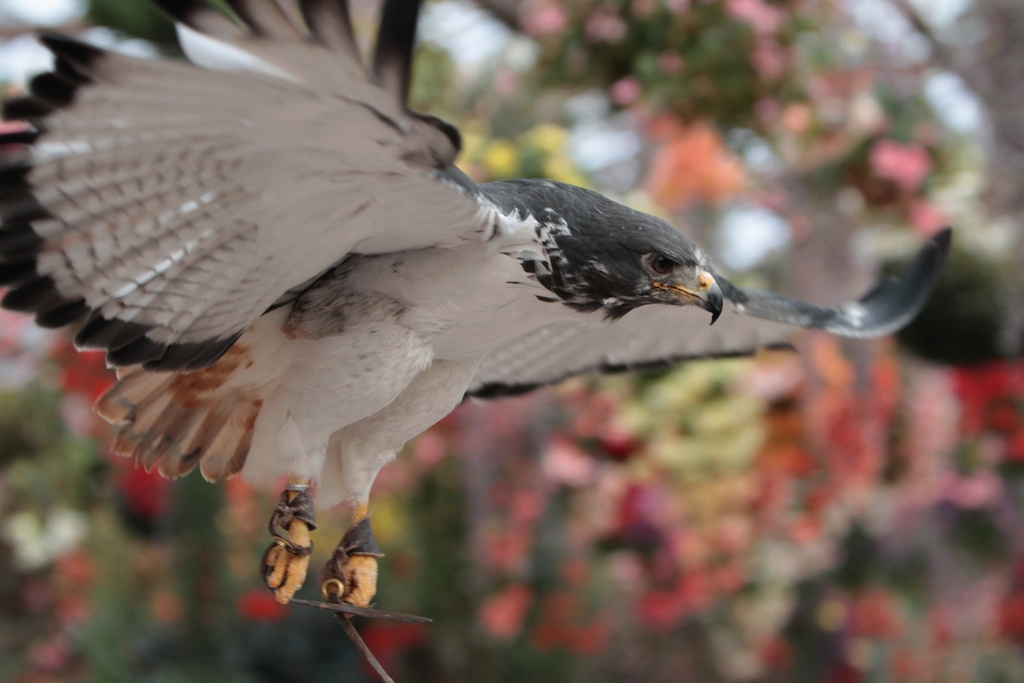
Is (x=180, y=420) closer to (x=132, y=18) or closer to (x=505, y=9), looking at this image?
(x=132, y=18)

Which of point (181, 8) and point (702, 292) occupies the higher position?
point (181, 8)

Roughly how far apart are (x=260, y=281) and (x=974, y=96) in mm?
1565

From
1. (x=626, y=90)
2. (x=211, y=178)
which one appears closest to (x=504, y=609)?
(x=626, y=90)

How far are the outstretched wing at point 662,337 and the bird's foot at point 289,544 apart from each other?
0.35 metres

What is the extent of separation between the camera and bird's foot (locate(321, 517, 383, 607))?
0.97 metres

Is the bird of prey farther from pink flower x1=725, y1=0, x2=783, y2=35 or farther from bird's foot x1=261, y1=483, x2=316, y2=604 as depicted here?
pink flower x1=725, y1=0, x2=783, y2=35

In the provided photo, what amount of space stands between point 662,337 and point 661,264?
1.52 feet

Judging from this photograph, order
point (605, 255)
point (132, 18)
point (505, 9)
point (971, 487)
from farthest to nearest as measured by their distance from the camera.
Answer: point (971, 487) < point (505, 9) < point (132, 18) < point (605, 255)

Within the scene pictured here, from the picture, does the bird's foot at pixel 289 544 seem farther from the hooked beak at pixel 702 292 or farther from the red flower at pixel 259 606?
the red flower at pixel 259 606

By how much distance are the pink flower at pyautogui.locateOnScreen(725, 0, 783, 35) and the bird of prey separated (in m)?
0.62

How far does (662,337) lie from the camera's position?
129 cm

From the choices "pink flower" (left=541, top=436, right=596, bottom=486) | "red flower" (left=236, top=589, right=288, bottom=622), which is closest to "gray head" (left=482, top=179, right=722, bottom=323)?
"pink flower" (left=541, top=436, right=596, bottom=486)

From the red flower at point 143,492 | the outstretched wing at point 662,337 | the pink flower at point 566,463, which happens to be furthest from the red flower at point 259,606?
the outstretched wing at point 662,337

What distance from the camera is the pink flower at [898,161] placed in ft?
6.14
